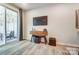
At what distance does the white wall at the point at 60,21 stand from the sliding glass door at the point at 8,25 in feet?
0.69

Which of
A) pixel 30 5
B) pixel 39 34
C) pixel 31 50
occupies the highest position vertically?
pixel 30 5

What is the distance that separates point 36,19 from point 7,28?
57 cm

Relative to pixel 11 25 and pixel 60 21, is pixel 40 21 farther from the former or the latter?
pixel 11 25

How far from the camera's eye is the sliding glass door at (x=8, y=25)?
195 centimetres

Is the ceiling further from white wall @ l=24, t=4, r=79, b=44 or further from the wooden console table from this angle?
the wooden console table

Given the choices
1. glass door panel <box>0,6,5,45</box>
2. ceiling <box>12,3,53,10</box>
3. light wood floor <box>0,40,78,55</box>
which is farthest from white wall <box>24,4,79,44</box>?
glass door panel <box>0,6,5,45</box>

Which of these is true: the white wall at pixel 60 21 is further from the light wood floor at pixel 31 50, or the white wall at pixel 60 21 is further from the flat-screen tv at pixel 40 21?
the light wood floor at pixel 31 50

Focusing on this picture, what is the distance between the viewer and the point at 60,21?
2.00m

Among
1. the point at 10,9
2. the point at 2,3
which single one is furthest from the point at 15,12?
the point at 2,3

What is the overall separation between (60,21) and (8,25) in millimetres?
984

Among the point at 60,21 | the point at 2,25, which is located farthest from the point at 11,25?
the point at 60,21

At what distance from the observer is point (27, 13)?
2.07 metres

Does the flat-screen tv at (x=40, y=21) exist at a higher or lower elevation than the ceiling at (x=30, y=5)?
lower

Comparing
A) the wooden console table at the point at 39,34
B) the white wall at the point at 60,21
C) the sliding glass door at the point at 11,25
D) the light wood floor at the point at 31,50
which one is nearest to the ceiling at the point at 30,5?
the white wall at the point at 60,21
